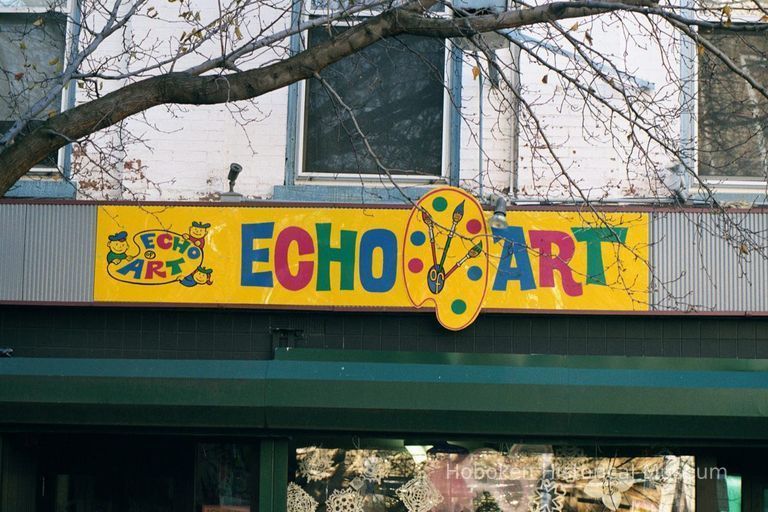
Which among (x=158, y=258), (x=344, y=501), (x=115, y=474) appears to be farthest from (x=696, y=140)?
(x=115, y=474)

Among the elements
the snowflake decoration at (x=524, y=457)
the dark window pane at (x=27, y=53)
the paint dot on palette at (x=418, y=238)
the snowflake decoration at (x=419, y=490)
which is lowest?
the snowflake decoration at (x=419, y=490)

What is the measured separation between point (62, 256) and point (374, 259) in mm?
2886

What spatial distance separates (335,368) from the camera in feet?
33.4

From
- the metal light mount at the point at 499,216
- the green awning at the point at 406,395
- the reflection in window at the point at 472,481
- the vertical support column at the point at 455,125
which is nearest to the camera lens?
the metal light mount at the point at 499,216

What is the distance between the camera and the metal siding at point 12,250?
34.6ft

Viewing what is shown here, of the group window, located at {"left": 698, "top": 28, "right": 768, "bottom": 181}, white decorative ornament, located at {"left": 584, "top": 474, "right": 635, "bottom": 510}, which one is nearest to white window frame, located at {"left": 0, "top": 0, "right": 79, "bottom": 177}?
white decorative ornament, located at {"left": 584, "top": 474, "right": 635, "bottom": 510}

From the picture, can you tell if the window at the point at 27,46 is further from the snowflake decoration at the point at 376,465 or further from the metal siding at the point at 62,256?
the snowflake decoration at the point at 376,465

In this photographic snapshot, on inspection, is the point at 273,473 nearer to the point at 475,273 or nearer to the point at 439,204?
the point at 475,273

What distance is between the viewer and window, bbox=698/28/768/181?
35.6ft

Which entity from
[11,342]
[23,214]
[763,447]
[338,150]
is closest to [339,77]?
[338,150]

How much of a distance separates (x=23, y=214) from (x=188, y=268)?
5.44 feet

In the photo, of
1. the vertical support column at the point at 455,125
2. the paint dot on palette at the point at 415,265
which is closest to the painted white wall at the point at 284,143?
the vertical support column at the point at 455,125

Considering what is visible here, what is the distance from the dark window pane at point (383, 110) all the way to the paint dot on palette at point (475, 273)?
4.01 feet

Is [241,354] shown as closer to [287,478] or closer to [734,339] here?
[287,478]
